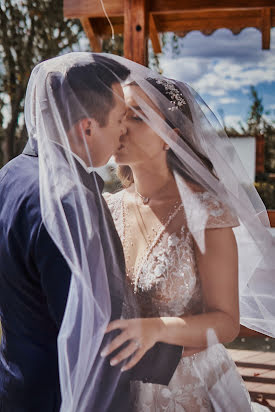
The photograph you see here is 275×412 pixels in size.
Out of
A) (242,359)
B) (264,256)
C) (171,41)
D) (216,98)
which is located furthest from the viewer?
(216,98)

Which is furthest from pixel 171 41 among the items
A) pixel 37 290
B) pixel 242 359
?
pixel 37 290

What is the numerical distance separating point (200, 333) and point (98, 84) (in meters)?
0.83

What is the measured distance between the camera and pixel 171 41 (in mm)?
8125

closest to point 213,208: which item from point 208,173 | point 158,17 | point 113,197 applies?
point 208,173

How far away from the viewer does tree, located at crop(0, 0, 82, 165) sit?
930cm

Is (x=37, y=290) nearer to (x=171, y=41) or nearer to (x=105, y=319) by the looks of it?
(x=105, y=319)

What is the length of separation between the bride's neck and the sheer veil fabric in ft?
0.27

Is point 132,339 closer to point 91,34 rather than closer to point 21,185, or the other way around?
point 21,185

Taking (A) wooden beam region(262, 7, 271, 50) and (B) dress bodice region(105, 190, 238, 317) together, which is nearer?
(B) dress bodice region(105, 190, 238, 317)

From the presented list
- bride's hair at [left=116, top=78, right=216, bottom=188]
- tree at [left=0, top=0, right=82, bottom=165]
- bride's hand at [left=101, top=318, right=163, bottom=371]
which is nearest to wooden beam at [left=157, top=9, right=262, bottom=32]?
bride's hair at [left=116, top=78, right=216, bottom=188]

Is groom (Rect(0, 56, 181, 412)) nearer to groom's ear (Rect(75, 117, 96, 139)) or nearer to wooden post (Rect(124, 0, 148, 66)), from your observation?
groom's ear (Rect(75, 117, 96, 139))

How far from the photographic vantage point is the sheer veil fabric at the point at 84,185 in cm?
128

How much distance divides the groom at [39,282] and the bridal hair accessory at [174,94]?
12.2 inches

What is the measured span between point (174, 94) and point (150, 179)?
0.34 meters
